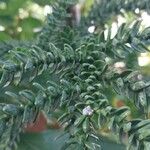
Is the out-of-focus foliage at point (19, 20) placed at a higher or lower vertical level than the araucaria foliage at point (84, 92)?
higher

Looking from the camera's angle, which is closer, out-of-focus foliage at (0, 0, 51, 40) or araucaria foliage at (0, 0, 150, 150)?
araucaria foliage at (0, 0, 150, 150)

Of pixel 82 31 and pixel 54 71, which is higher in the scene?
pixel 82 31

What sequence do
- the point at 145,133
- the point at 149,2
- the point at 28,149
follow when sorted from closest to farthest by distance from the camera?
the point at 145,133 → the point at 149,2 → the point at 28,149

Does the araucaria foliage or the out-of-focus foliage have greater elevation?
the out-of-focus foliage

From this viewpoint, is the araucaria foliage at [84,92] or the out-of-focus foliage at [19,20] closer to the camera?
the araucaria foliage at [84,92]

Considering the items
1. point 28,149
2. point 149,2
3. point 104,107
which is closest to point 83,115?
point 104,107

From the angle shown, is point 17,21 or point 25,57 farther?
point 17,21

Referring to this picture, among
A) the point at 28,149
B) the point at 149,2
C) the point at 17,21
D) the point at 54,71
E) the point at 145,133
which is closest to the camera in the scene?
the point at 145,133

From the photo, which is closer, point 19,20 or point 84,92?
point 84,92

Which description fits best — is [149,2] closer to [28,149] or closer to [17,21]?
[28,149]

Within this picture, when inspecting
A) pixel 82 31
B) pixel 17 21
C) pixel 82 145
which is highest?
pixel 17 21

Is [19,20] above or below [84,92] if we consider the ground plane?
above
